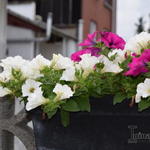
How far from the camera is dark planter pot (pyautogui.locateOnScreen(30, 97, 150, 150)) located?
126 centimetres

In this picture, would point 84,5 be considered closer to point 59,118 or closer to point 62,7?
point 62,7

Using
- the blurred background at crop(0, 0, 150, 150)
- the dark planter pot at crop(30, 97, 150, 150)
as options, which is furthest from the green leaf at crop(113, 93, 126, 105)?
the blurred background at crop(0, 0, 150, 150)

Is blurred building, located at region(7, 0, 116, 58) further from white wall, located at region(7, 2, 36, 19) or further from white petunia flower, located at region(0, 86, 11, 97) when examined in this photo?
white petunia flower, located at region(0, 86, 11, 97)

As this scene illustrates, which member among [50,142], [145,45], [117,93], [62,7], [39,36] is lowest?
[50,142]

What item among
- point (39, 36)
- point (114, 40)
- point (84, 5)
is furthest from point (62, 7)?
point (114, 40)

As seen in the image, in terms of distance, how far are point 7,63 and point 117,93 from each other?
391 millimetres

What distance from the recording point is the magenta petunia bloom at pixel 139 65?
124 cm

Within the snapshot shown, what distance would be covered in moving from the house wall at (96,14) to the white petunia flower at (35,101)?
16.9 metres

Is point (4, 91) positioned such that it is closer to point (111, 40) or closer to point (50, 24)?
point (111, 40)

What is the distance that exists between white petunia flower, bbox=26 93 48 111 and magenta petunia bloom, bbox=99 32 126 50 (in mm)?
312

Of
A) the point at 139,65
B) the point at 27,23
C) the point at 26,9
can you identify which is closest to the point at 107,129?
the point at 139,65

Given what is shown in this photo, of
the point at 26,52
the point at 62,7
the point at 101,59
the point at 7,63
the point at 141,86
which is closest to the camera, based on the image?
the point at 141,86

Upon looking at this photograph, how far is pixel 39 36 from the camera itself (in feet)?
Result: 49.1

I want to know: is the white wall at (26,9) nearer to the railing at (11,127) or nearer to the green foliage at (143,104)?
the railing at (11,127)
